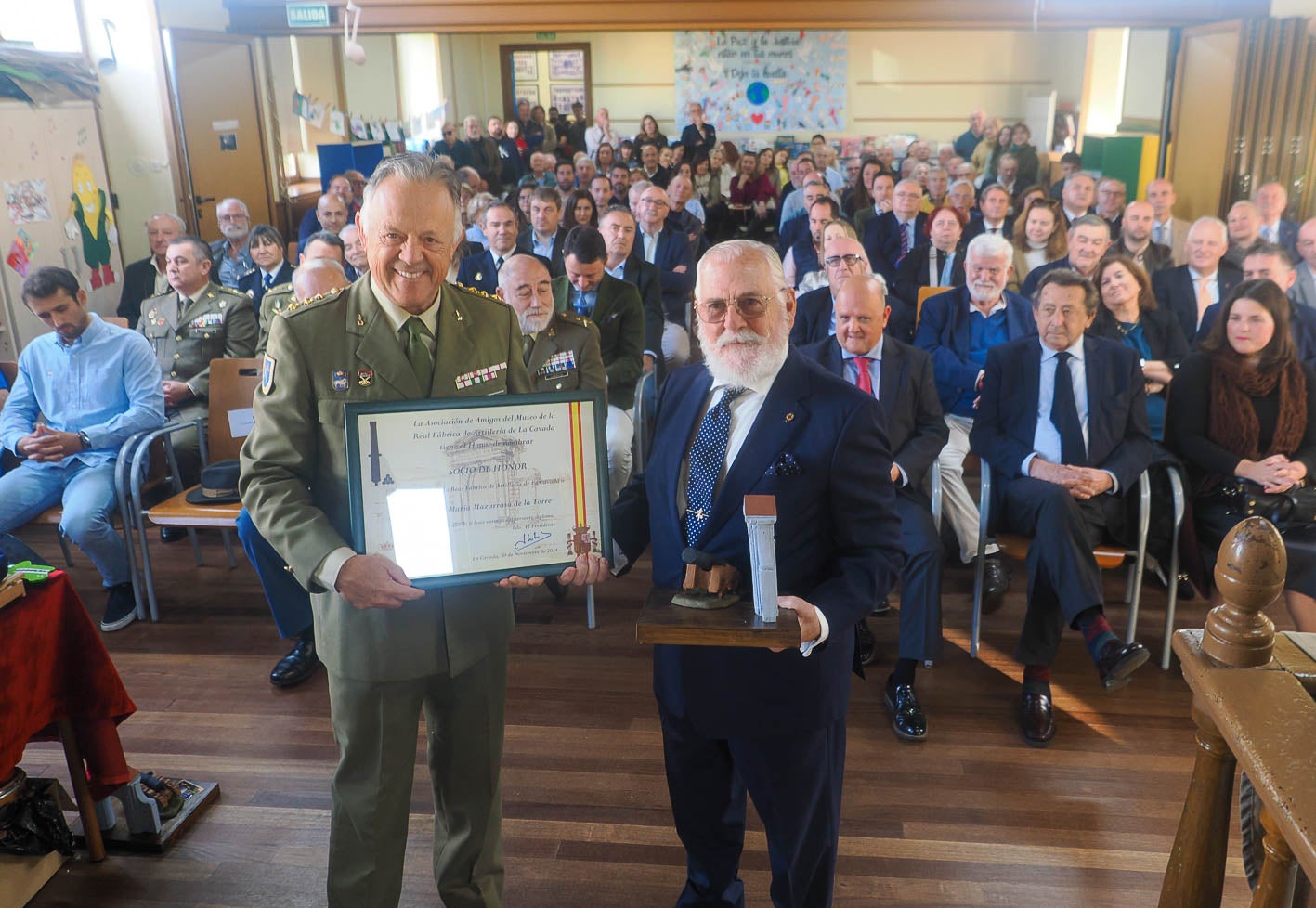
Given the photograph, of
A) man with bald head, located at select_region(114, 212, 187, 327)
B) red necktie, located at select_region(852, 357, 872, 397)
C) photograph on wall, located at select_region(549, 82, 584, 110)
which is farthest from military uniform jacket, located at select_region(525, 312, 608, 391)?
photograph on wall, located at select_region(549, 82, 584, 110)

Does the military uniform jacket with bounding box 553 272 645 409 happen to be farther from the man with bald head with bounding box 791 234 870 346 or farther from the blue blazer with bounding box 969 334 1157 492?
the blue blazer with bounding box 969 334 1157 492

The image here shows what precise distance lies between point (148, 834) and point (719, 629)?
1819 mm

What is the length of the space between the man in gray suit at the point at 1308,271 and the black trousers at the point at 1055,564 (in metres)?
2.79

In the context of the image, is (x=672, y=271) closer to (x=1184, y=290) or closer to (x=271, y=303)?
(x=271, y=303)

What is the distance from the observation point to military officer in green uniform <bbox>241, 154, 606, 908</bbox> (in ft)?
5.46

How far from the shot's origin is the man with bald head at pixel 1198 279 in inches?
189

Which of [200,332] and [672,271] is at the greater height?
[672,271]

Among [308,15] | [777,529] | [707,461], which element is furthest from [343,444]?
[308,15]

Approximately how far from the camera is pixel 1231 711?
4.36 ft

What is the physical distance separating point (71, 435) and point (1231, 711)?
3970mm

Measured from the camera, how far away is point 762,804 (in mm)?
1860

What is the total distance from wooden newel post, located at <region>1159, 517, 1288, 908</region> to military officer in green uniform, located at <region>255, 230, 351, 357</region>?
3.42 meters

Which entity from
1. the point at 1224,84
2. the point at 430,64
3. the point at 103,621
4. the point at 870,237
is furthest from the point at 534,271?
the point at 430,64

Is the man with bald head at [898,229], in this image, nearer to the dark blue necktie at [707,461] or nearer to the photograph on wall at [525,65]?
the dark blue necktie at [707,461]
